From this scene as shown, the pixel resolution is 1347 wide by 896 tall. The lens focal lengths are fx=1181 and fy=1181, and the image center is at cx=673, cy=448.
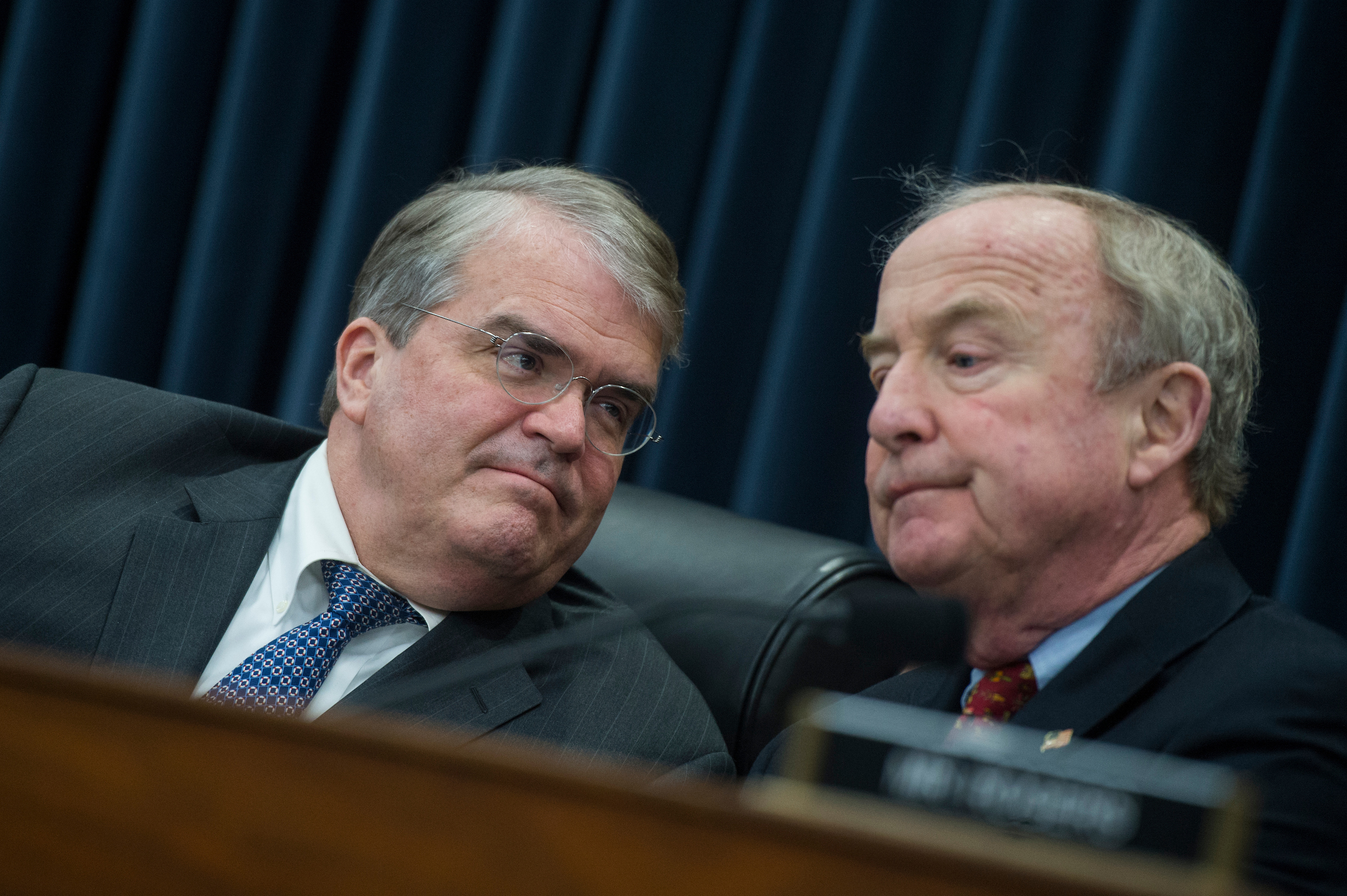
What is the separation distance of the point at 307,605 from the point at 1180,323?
1189 mm

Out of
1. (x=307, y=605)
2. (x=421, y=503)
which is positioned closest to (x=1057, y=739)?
(x=421, y=503)

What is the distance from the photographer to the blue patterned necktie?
4.85 feet

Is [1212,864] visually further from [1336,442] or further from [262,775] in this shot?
[1336,442]

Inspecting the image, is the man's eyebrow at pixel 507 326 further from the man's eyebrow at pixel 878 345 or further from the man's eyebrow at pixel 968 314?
the man's eyebrow at pixel 968 314

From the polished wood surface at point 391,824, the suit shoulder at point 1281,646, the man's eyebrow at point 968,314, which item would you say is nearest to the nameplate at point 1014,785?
the polished wood surface at point 391,824

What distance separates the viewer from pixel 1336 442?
1.81 meters

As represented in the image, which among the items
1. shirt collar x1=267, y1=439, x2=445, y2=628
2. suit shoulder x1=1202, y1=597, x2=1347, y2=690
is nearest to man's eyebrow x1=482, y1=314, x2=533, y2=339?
shirt collar x1=267, y1=439, x2=445, y2=628

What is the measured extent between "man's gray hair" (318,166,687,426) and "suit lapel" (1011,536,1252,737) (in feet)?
2.84

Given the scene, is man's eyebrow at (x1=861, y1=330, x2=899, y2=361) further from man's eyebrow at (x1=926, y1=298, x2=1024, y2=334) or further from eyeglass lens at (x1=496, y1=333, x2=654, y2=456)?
eyeglass lens at (x1=496, y1=333, x2=654, y2=456)

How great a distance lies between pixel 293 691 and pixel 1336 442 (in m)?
1.56

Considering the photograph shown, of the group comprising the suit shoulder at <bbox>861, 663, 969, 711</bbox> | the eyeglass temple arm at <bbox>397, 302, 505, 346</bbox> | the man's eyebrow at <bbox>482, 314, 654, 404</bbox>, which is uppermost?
the man's eyebrow at <bbox>482, 314, 654, 404</bbox>

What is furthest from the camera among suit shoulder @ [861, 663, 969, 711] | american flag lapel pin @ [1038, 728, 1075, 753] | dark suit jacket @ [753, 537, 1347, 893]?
suit shoulder @ [861, 663, 969, 711]

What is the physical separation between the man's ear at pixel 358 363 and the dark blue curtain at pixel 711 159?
659mm

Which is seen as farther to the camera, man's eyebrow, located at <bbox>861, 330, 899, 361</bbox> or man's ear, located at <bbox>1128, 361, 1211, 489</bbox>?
man's eyebrow, located at <bbox>861, 330, 899, 361</bbox>
